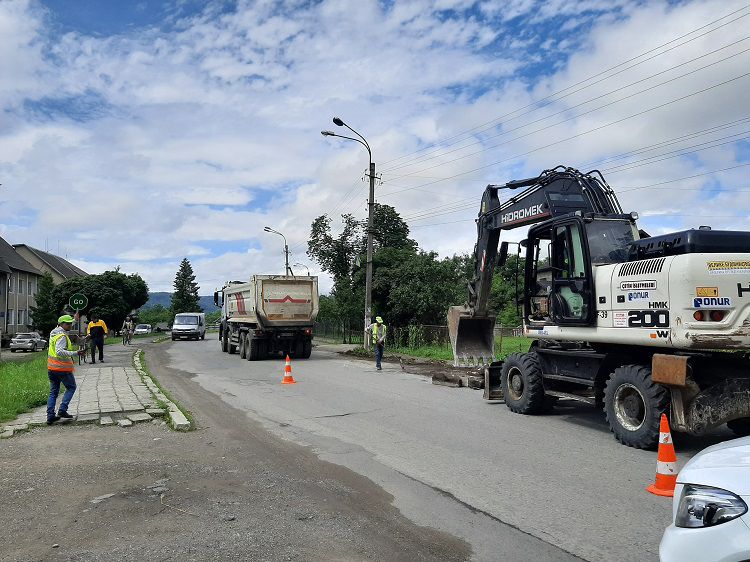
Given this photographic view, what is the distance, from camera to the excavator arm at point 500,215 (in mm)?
10227

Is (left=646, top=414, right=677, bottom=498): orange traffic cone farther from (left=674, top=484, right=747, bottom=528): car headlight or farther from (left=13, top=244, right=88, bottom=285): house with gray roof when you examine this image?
(left=13, top=244, right=88, bottom=285): house with gray roof

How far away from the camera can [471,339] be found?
13.9m

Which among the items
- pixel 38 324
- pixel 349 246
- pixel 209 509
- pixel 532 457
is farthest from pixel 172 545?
pixel 38 324

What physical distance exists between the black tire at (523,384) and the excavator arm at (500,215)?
218 cm

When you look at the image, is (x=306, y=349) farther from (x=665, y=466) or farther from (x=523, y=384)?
(x=665, y=466)

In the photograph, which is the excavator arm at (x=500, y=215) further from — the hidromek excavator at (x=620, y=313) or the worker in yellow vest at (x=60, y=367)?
the worker in yellow vest at (x=60, y=367)

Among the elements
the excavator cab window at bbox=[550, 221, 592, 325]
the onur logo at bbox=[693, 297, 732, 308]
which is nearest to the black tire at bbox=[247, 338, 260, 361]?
the excavator cab window at bbox=[550, 221, 592, 325]

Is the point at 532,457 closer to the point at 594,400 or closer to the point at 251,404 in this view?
the point at 594,400

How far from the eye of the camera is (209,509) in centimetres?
534

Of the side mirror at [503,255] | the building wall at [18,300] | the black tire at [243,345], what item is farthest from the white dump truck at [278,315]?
the building wall at [18,300]

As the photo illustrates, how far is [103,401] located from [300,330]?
12037mm

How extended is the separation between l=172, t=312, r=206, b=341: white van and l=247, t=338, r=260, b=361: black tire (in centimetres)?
2676

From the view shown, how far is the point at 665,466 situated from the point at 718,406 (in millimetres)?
1951

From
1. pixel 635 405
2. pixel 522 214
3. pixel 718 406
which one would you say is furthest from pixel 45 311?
pixel 718 406
